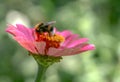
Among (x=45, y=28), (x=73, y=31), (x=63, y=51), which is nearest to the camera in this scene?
(x=63, y=51)

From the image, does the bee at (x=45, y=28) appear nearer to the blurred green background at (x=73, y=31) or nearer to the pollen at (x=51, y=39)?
the pollen at (x=51, y=39)

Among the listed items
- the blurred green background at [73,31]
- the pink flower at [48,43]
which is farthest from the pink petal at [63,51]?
the blurred green background at [73,31]

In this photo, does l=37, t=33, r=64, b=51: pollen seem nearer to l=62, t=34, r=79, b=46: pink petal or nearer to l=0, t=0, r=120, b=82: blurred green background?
l=62, t=34, r=79, b=46: pink petal

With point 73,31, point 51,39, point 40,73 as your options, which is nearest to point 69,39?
point 51,39

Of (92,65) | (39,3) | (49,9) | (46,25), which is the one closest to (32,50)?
(46,25)

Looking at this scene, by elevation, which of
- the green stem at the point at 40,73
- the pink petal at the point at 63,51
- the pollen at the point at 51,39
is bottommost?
the green stem at the point at 40,73

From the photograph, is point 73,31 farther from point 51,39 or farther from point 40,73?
point 40,73
